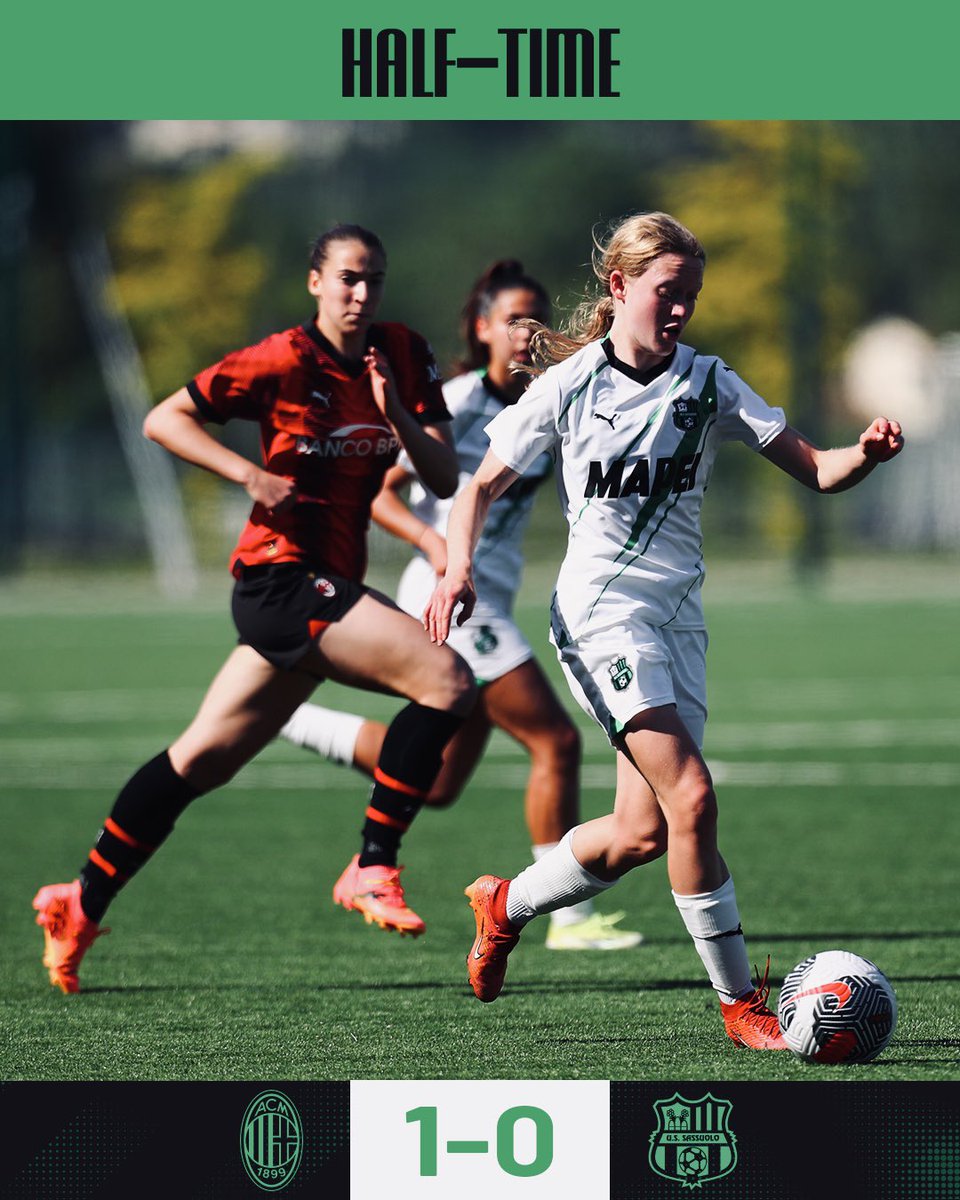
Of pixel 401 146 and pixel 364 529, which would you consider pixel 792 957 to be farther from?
pixel 401 146

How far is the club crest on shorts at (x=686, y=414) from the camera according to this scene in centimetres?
496

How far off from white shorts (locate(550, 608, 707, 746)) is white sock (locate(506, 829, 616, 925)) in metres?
0.44

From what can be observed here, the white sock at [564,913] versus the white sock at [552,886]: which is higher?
the white sock at [552,886]

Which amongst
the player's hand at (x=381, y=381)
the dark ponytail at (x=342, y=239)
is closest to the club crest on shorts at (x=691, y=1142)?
the player's hand at (x=381, y=381)

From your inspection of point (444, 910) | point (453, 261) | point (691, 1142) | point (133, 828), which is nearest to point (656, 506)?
point (691, 1142)

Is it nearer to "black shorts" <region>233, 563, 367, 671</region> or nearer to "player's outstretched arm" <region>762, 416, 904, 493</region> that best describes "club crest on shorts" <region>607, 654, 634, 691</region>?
"player's outstretched arm" <region>762, 416, 904, 493</region>

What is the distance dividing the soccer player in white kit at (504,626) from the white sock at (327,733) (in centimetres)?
4

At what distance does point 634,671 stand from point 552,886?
701mm

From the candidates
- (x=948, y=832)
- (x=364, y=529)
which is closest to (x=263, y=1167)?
(x=364, y=529)

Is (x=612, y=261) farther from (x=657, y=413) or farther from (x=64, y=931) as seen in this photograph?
(x=64, y=931)

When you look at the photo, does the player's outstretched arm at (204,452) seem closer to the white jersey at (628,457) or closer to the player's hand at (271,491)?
the player's hand at (271,491)

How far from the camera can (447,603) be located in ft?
15.8

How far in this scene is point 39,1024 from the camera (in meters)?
5.45

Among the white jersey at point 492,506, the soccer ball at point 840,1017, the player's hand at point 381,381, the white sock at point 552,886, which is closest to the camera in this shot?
the soccer ball at point 840,1017
